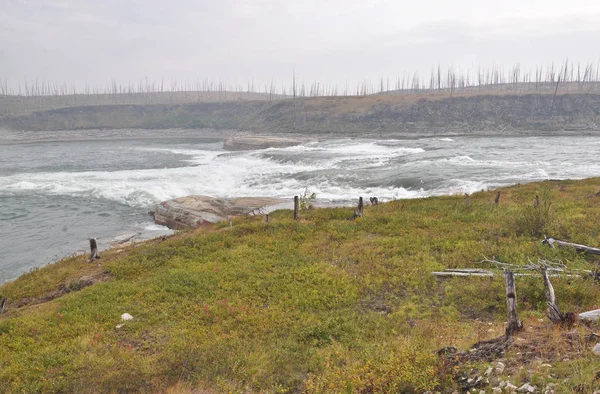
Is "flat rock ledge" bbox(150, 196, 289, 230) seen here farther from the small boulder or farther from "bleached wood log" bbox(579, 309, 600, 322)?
"bleached wood log" bbox(579, 309, 600, 322)

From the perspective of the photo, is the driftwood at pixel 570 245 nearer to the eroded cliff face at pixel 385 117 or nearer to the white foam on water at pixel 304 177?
the white foam on water at pixel 304 177

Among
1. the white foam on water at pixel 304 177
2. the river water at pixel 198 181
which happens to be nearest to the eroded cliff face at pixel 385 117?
the river water at pixel 198 181

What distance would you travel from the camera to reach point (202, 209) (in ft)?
109

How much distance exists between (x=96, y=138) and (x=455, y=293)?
472 feet

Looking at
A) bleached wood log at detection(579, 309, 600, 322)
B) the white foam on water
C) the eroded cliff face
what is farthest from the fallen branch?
the eroded cliff face

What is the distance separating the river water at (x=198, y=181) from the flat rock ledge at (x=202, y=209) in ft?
4.30

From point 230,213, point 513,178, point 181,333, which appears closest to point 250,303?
point 181,333

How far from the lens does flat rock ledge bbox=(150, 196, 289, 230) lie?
103 feet

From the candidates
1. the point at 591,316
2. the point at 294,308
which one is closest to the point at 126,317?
the point at 294,308

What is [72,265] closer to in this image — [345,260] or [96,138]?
[345,260]

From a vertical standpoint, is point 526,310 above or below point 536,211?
below

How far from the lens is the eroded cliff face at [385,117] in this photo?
362ft

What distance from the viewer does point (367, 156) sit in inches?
2670

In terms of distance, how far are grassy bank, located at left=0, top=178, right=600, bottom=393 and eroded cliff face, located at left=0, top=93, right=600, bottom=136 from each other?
3779 inches
